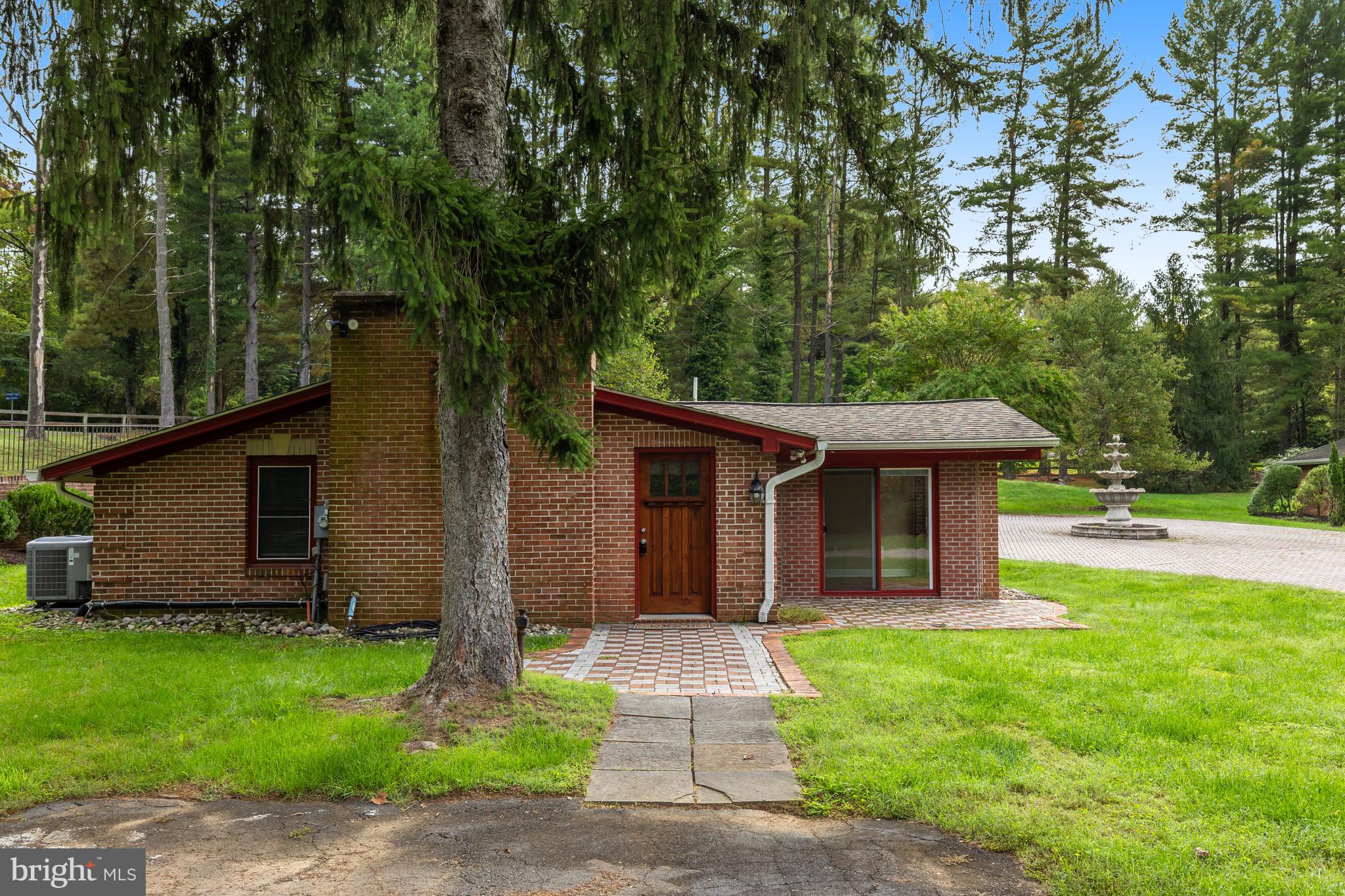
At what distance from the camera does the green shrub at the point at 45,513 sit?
15.2 meters

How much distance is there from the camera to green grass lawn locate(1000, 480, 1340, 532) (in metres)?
27.9

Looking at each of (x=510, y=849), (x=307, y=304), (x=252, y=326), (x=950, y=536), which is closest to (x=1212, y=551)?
(x=950, y=536)

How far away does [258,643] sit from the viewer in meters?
8.95

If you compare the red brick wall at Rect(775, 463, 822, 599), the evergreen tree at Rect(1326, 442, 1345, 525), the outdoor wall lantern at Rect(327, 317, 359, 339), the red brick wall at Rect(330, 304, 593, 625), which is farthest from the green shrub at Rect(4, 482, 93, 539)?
the evergreen tree at Rect(1326, 442, 1345, 525)

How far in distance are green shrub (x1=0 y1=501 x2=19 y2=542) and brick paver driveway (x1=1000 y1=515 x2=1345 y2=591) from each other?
19474mm

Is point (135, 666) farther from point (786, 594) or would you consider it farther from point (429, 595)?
point (786, 594)

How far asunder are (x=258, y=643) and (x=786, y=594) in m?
7.23

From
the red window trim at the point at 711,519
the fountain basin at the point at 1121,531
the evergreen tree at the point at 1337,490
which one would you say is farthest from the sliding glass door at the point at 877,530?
the evergreen tree at the point at 1337,490

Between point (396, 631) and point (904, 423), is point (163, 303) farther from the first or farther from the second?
point (904, 423)

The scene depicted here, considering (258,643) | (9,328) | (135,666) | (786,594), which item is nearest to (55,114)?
(135,666)

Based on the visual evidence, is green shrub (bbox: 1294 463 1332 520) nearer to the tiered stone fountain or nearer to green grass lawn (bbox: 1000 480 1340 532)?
green grass lawn (bbox: 1000 480 1340 532)

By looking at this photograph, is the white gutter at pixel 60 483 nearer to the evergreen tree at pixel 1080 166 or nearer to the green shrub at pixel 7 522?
the green shrub at pixel 7 522

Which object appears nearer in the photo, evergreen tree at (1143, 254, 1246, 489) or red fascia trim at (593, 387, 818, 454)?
red fascia trim at (593, 387, 818, 454)

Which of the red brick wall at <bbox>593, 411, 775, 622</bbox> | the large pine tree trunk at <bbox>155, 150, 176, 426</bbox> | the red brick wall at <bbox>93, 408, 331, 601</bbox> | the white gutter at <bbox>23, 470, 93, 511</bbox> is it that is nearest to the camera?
the white gutter at <bbox>23, 470, 93, 511</bbox>
